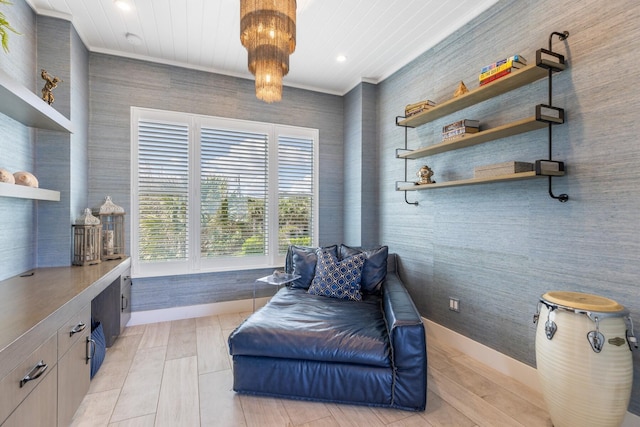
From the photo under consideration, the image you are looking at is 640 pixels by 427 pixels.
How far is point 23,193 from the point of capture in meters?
1.95

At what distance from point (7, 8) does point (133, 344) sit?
2.71 meters

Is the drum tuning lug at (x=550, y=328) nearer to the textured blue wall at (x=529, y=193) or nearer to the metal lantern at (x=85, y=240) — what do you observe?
the textured blue wall at (x=529, y=193)

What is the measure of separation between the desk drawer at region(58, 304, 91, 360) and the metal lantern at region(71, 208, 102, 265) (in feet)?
3.16

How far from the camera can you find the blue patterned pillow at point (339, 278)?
2.82 m

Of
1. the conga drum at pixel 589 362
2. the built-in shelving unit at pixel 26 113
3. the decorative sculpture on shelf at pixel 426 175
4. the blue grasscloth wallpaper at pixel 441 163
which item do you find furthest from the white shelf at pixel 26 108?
the conga drum at pixel 589 362

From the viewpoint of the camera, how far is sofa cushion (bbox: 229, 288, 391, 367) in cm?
196

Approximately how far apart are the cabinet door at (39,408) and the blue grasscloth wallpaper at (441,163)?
1198mm

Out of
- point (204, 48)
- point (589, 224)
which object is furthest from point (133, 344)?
point (589, 224)

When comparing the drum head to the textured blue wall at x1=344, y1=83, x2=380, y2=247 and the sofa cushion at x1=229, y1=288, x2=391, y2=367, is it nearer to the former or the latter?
the sofa cushion at x1=229, y1=288, x2=391, y2=367

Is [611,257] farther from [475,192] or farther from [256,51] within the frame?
[256,51]

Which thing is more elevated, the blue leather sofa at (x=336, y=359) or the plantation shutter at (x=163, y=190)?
the plantation shutter at (x=163, y=190)

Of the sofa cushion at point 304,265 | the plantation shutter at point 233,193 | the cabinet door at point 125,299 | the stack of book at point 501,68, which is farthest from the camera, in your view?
the plantation shutter at point 233,193

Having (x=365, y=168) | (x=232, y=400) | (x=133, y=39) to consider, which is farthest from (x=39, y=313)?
(x=365, y=168)

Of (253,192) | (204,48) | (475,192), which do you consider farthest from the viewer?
(253,192)
